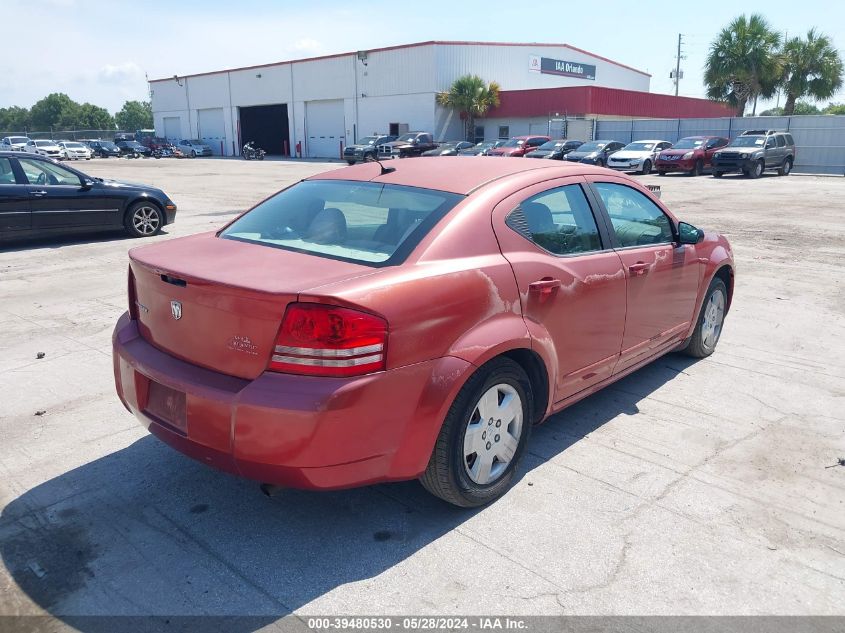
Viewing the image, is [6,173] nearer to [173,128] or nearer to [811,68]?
[811,68]

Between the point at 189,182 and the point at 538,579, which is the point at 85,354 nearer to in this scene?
the point at 538,579

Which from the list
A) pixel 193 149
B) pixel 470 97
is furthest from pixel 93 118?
pixel 470 97

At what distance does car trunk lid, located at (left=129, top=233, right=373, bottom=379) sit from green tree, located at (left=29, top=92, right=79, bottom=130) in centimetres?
15568

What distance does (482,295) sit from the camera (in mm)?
3191

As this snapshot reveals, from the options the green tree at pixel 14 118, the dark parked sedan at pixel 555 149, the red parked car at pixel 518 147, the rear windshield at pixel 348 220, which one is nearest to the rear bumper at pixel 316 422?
the rear windshield at pixel 348 220

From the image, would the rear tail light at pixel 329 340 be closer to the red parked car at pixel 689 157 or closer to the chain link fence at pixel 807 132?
the red parked car at pixel 689 157

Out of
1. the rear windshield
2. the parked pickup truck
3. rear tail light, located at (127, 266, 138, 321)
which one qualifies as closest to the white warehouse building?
the parked pickup truck

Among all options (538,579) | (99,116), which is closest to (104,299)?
(538,579)

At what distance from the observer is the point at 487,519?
3.32m

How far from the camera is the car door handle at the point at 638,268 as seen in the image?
423 cm

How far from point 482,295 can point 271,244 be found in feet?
3.70

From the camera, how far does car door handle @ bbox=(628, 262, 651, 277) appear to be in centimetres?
423

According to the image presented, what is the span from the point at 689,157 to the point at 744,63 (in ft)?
68.8

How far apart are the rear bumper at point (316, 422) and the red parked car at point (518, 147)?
30238 mm
